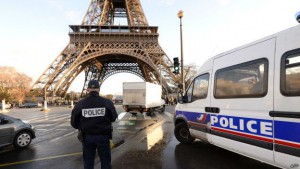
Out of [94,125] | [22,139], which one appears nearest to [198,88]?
[94,125]

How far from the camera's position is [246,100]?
13.9ft

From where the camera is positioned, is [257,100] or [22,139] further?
[22,139]

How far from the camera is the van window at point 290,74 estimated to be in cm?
333

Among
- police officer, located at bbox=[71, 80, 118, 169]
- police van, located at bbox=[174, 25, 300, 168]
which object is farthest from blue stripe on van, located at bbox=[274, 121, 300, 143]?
police officer, located at bbox=[71, 80, 118, 169]

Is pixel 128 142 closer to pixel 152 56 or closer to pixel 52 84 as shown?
pixel 152 56

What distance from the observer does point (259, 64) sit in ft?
13.2

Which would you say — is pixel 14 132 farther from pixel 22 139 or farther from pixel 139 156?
pixel 139 156

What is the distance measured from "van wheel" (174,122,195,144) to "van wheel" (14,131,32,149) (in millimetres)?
4768

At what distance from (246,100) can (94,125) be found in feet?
9.02

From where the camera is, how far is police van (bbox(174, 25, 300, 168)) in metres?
3.40

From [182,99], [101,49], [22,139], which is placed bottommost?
[22,139]

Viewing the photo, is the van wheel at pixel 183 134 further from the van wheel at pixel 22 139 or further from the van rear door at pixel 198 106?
the van wheel at pixel 22 139

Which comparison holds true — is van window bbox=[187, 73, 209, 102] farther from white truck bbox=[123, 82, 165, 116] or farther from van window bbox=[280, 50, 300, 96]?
white truck bbox=[123, 82, 165, 116]

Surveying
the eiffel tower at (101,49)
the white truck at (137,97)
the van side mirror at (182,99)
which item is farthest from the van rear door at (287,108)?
the eiffel tower at (101,49)
